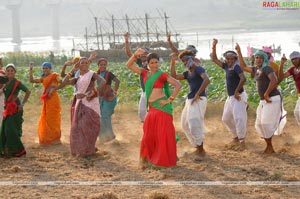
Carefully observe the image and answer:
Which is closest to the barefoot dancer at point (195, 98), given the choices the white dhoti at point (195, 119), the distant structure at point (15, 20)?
the white dhoti at point (195, 119)

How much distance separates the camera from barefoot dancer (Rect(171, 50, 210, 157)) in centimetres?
930

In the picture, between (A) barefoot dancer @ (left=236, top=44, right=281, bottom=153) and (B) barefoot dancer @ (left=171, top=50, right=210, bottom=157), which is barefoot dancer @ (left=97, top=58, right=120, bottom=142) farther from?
(A) barefoot dancer @ (left=236, top=44, right=281, bottom=153)

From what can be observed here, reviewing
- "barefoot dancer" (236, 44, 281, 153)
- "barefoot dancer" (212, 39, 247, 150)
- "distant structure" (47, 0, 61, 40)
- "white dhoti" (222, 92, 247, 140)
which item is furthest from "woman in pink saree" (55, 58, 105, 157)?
"distant structure" (47, 0, 61, 40)

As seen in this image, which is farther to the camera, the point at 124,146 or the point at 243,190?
the point at 124,146

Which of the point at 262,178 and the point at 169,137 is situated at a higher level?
the point at 169,137

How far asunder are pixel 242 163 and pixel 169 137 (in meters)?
1.30

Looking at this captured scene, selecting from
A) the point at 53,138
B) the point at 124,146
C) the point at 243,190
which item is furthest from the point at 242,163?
the point at 53,138

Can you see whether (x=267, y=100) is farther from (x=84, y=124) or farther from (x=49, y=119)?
(x=49, y=119)

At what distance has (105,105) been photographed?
10977mm

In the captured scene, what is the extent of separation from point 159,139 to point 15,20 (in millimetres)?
157954

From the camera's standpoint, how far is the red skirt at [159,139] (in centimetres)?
828

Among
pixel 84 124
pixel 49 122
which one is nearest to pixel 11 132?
pixel 84 124

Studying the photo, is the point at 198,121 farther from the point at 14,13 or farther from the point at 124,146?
the point at 14,13

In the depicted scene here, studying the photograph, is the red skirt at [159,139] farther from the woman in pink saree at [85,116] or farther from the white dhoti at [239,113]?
the white dhoti at [239,113]
